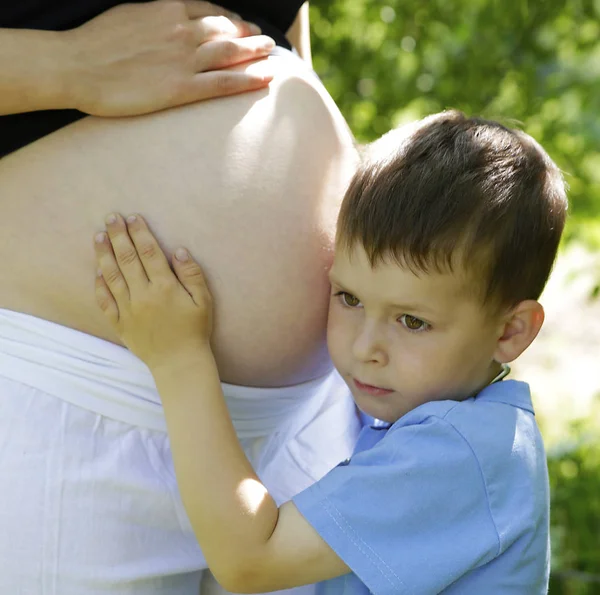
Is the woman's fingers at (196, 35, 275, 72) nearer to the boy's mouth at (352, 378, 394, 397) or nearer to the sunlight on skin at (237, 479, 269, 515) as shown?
the boy's mouth at (352, 378, 394, 397)

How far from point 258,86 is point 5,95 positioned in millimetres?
418

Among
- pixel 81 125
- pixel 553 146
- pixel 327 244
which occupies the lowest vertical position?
pixel 553 146

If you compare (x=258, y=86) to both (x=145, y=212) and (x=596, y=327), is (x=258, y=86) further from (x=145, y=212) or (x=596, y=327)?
(x=596, y=327)

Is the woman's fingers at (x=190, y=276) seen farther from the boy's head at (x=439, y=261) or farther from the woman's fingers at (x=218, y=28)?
the woman's fingers at (x=218, y=28)

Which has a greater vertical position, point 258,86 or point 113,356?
point 258,86

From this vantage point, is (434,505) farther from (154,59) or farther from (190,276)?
(154,59)

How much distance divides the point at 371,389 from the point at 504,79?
1979 mm

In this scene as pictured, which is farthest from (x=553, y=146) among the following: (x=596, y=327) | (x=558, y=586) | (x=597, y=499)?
(x=596, y=327)

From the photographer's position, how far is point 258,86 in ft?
5.14

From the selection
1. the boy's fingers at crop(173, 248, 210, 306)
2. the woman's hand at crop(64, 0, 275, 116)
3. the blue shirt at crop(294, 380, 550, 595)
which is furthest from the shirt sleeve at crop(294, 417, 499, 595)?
the woman's hand at crop(64, 0, 275, 116)

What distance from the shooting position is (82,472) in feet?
4.50

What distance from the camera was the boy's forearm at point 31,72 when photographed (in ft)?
4.60

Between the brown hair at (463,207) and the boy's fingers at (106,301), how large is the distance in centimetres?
37

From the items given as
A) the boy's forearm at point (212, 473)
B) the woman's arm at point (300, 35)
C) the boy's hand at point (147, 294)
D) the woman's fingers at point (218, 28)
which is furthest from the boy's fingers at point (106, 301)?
the woman's arm at point (300, 35)
